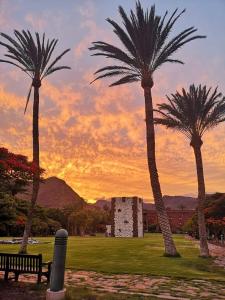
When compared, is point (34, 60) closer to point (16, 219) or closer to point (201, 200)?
point (201, 200)

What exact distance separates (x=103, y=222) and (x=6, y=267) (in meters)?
82.7

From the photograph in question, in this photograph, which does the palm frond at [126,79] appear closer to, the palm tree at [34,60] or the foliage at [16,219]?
the palm tree at [34,60]

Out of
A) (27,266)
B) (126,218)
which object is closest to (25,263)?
(27,266)

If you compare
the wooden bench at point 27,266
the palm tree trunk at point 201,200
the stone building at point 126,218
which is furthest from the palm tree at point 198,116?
the stone building at point 126,218

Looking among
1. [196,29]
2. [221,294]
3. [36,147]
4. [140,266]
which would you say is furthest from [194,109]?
[221,294]

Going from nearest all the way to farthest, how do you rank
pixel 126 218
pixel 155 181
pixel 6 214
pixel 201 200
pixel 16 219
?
1. pixel 155 181
2. pixel 201 200
3. pixel 6 214
4. pixel 16 219
5. pixel 126 218

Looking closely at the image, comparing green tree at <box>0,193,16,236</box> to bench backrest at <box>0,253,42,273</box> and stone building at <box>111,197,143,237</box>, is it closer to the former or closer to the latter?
stone building at <box>111,197,143,237</box>

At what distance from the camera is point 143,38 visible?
82.8 ft

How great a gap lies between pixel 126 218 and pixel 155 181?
43.6 metres

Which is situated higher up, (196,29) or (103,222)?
(196,29)

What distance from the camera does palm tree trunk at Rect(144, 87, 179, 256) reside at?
81.6 feet

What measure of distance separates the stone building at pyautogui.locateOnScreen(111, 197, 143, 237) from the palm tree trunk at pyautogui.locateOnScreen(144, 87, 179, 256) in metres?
42.8

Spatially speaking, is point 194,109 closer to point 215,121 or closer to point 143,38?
point 215,121

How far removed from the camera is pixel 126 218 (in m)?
67.9
